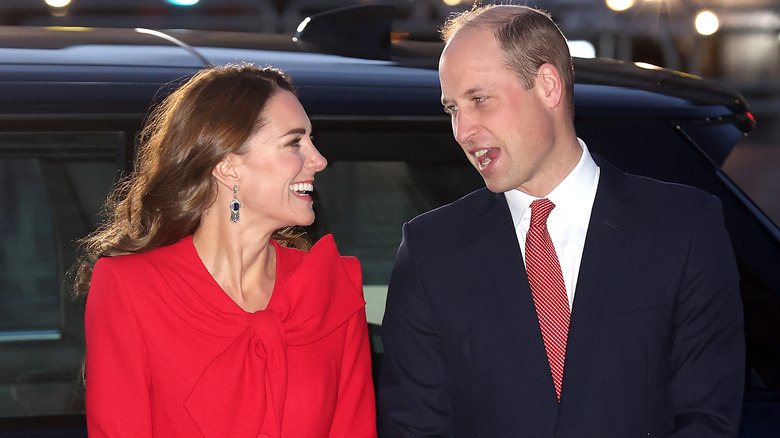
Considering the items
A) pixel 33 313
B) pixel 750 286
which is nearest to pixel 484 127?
pixel 750 286

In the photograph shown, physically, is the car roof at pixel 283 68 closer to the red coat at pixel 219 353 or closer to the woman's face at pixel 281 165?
the woman's face at pixel 281 165

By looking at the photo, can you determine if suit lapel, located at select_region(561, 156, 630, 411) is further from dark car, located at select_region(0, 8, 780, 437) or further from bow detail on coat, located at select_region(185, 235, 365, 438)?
bow detail on coat, located at select_region(185, 235, 365, 438)

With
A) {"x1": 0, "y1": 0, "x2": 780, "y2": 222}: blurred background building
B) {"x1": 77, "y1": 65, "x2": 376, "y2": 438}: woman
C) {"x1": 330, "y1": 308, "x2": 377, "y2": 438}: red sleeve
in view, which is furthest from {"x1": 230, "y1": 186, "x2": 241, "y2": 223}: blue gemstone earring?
{"x1": 0, "y1": 0, "x2": 780, "y2": 222}: blurred background building

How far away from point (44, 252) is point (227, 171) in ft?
1.72

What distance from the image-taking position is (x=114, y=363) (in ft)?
7.91

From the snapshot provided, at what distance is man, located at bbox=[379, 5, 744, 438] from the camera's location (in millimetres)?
2219

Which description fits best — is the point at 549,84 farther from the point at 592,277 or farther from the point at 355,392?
the point at 355,392

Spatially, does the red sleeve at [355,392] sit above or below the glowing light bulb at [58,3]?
below

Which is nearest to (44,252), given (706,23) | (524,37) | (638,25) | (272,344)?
(272,344)

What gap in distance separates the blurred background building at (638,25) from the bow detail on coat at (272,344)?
5.01 m

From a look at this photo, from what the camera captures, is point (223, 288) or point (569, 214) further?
point (223, 288)

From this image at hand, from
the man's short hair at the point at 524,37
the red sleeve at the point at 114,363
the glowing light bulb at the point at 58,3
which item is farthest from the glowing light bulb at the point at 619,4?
the red sleeve at the point at 114,363

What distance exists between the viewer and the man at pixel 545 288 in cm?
222

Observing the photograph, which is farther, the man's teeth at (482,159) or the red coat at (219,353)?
the red coat at (219,353)
